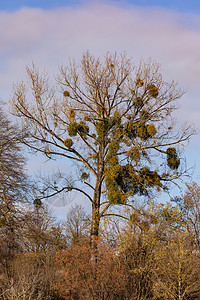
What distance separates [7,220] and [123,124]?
826cm

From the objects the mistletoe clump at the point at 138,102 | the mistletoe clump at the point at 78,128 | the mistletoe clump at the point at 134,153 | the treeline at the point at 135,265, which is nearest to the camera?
the treeline at the point at 135,265

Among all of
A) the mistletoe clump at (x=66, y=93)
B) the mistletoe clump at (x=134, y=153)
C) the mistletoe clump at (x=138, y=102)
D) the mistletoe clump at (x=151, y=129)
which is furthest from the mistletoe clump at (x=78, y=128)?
the mistletoe clump at (x=151, y=129)

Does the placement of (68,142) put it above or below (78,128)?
below

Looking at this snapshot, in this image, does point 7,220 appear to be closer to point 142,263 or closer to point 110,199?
point 110,199

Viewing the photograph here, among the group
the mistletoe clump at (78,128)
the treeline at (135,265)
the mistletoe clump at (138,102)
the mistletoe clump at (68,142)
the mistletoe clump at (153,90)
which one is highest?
the mistletoe clump at (153,90)

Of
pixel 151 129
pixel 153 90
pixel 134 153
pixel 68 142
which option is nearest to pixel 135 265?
pixel 134 153

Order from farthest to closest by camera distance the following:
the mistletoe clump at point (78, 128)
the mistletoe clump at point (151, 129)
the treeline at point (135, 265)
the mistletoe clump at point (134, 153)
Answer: the mistletoe clump at point (78, 128) → the mistletoe clump at point (151, 129) → the mistletoe clump at point (134, 153) → the treeline at point (135, 265)

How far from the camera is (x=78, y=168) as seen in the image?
20.6 metres

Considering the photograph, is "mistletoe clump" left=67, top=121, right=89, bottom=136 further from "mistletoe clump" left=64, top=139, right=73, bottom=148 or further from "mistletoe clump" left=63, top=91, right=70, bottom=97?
"mistletoe clump" left=63, top=91, right=70, bottom=97

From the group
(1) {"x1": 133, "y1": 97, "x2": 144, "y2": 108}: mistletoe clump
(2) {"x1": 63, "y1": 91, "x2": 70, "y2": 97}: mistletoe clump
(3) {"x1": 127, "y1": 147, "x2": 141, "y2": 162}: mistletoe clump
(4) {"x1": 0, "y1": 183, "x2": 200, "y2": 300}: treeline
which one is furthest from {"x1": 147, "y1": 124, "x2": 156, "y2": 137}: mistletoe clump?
(4) {"x1": 0, "y1": 183, "x2": 200, "y2": 300}: treeline

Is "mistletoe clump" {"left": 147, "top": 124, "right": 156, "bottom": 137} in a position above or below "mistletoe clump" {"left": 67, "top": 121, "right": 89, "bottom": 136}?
below

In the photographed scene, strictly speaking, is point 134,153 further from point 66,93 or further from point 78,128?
point 66,93

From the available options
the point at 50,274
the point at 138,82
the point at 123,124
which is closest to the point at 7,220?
the point at 50,274

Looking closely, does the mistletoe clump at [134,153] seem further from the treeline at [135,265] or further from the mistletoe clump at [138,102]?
the treeline at [135,265]
